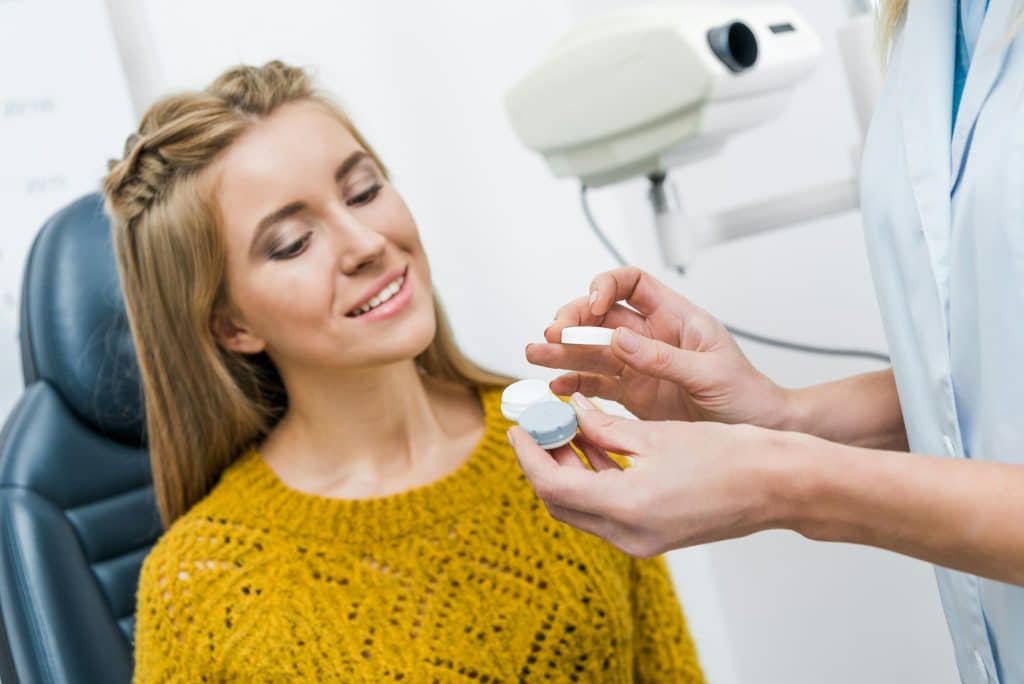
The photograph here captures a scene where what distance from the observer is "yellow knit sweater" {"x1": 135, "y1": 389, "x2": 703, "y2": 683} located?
1.06m

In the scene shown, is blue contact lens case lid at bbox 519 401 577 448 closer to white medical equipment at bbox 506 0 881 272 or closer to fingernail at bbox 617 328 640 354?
fingernail at bbox 617 328 640 354

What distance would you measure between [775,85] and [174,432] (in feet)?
→ 2.79

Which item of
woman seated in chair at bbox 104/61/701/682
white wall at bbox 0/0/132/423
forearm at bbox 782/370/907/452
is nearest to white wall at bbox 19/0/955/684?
white wall at bbox 0/0/132/423

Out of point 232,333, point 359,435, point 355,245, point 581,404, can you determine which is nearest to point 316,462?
point 359,435

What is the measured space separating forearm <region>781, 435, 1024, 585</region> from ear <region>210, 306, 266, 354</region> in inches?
31.0

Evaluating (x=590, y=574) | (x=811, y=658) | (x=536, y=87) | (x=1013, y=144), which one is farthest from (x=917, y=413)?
(x=811, y=658)

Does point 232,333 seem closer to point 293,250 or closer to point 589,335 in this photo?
point 293,250

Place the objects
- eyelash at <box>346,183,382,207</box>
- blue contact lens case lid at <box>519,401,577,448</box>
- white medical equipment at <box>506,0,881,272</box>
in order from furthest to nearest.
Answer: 1. eyelash at <box>346,183,382,207</box>
2. white medical equipment at <box>506,0,881,272</box>
3. blue contact lens case lid at <box>519,401,577,448</box>

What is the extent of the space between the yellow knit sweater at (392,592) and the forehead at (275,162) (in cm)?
35

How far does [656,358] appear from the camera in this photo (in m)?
0.78

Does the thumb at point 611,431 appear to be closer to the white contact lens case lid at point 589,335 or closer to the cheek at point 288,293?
the white contact lens case lid at point 589,335

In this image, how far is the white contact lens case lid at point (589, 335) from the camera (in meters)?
0.78

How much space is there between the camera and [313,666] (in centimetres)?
104

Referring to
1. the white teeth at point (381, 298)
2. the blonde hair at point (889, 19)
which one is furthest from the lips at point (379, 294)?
the blonde hair at point (889, 19)
